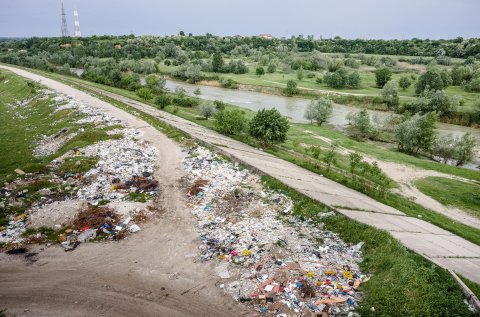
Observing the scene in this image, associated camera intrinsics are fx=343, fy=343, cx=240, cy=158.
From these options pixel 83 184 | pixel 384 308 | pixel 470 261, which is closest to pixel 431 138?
pixel 470 261

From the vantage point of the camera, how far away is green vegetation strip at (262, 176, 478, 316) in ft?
35.6

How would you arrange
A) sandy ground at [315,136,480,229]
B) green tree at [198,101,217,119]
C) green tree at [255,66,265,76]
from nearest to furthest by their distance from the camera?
sandy ground at [315,136,480,229] < green tree at [198,101,217,119] < green tree at [255,66,265,76]

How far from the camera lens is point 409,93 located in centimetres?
6744

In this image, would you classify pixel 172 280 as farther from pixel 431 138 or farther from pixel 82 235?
pixel 431 138

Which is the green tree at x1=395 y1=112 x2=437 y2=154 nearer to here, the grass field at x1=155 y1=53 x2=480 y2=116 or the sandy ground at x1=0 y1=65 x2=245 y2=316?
the grass field at x1=155 y1=53 x2=480 y2=116

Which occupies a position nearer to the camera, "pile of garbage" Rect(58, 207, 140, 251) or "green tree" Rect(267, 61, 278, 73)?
"pile of garbage" Rect(58, 207, 140, 251)

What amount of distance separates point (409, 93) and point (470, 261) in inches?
2366

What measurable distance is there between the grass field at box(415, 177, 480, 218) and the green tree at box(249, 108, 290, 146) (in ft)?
41.7

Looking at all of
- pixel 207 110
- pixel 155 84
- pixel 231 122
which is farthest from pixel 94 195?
pixel 155 84

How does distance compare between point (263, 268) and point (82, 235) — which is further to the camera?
point (82, 235)

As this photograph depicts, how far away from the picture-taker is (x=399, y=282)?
1172 centimetres

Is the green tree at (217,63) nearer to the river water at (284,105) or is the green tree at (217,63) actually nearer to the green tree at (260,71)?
the green tree at (260,71)

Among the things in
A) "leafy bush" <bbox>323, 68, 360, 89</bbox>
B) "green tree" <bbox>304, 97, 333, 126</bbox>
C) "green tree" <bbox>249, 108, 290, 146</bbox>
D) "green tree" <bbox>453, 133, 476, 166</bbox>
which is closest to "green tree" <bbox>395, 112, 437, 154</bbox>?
"green tree" <bbox>453, 133, 476, 166</bbox>

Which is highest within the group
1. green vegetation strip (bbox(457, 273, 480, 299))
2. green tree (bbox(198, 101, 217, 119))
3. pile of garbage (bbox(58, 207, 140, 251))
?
green tree (bbox(198, 101, 217, 119))
